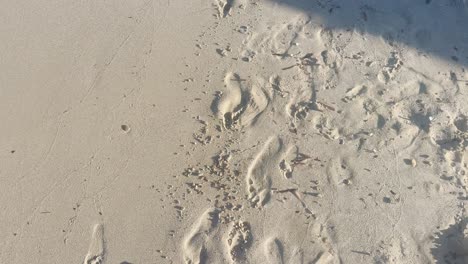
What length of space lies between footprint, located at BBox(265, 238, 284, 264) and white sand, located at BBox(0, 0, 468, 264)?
0.04 ft

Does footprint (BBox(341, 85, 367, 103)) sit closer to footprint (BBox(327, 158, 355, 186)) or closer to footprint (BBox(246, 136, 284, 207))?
footprint (BBox(327, 158, 355, 186))

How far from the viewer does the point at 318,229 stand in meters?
4.04

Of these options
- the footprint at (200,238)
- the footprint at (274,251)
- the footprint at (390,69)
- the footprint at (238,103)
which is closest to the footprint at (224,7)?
the footprint at (238,103)

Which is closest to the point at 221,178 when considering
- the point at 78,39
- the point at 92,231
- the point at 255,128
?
the point at 255,128

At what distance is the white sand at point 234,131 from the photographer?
13.2ft

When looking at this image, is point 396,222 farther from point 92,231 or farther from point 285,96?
point 92,231

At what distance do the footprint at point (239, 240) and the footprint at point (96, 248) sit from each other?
1099 mm

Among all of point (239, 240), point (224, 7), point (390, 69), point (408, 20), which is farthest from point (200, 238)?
point (408, 20)

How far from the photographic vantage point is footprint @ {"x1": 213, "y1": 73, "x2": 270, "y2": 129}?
4.34 meters

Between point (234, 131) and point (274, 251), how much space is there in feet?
3.74

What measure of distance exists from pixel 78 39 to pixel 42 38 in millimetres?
350

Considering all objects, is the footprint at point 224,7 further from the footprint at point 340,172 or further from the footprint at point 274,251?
the footprint at point 274,251

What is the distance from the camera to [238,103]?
14.4 ft

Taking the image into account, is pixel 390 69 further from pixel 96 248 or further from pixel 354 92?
pixel 96 248
